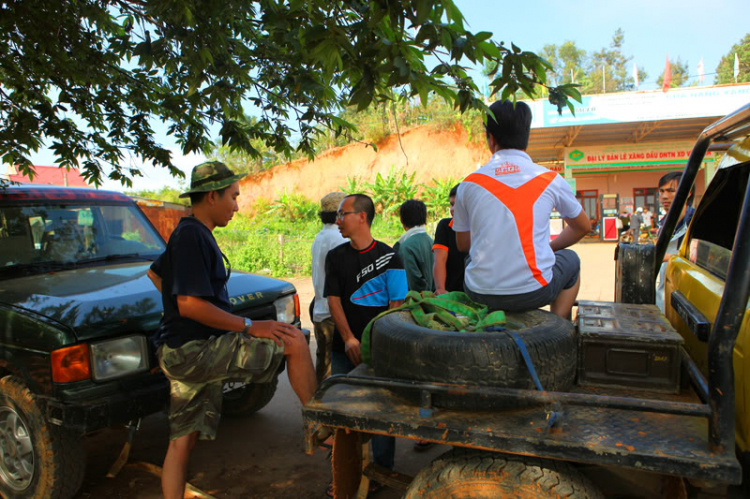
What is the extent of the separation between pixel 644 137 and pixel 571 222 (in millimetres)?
22645

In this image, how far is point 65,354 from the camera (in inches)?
106

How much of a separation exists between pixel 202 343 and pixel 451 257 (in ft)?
6.60

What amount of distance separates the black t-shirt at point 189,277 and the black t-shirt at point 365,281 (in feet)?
2.39

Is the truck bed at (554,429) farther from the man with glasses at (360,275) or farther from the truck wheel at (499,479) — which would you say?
the man with glasses at (360,275)

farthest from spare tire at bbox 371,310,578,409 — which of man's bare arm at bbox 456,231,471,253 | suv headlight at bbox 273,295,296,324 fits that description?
suv headlight at bbox 273,295,296,324

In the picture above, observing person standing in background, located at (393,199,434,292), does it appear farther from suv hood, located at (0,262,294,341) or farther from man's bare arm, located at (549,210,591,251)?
man's bare arm, located at (549,210,591,251)

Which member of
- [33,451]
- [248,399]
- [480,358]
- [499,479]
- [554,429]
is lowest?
[248,399]

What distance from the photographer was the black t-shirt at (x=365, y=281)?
3.17 m

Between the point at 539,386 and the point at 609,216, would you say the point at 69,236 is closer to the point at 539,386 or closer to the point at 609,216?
the point at 539,386

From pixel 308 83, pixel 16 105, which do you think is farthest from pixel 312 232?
pixel 308 83

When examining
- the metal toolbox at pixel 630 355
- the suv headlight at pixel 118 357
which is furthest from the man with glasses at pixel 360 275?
the metal toolbox at pixel 630 355

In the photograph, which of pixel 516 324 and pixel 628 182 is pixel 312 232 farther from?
pixel 516 324

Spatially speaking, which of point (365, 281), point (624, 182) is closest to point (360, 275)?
point (365, 281)

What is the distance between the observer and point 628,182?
24281 millimetres
